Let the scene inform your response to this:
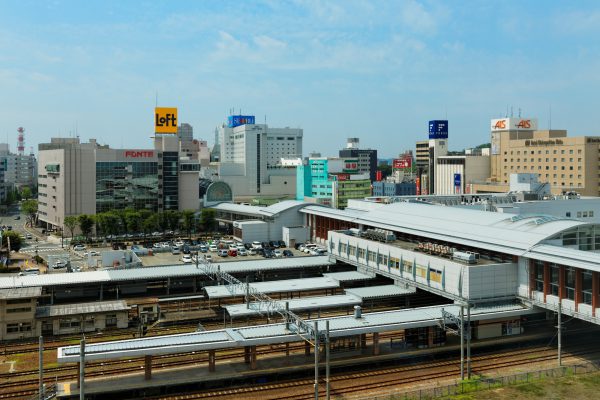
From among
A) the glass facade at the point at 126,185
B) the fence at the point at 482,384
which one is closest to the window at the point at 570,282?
the fence at the point at 482,384

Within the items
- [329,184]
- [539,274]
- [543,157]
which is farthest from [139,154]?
[543,157]

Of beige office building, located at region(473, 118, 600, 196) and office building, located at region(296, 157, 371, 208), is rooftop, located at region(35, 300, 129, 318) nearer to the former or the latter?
office building, located at region(296, 157, 371, 208)

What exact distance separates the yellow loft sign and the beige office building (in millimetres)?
51043

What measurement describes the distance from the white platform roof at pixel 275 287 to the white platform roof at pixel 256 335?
25.2 feet

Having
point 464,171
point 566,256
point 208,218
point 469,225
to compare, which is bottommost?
point 208,218

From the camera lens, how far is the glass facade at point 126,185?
73938mm

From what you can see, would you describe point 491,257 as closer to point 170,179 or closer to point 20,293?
point 20,293

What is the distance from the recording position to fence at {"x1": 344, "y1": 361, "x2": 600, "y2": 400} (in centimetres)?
2325

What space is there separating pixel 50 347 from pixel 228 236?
40.1 metres

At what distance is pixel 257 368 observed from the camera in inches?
1029

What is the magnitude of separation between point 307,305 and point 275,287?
5036mm

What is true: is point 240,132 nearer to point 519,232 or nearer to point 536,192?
point 536,192

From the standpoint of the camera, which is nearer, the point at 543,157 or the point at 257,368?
the point at 257,368

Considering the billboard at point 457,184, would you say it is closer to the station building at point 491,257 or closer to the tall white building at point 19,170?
the station building at point 491,257
